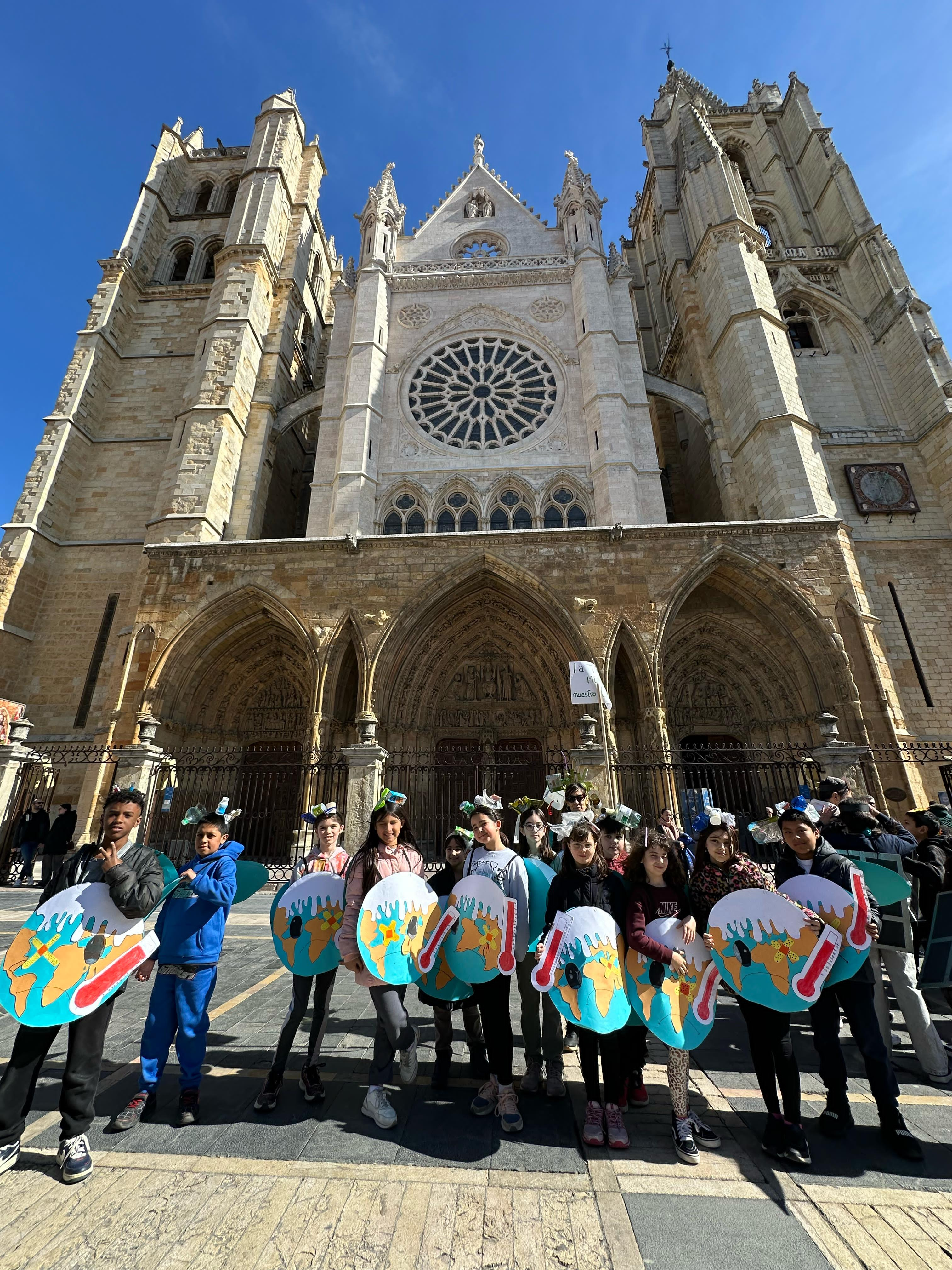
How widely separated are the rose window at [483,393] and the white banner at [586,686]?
854 centimetres

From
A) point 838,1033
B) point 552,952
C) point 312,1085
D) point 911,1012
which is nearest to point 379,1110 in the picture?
point 312,1085

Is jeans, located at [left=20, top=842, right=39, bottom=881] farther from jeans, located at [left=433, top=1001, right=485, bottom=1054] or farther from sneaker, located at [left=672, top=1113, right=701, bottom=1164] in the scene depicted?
sneaker, located at [left=672, top=1113, right=701, bottom=1164]

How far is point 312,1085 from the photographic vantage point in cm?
266

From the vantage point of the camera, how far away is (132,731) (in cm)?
1043

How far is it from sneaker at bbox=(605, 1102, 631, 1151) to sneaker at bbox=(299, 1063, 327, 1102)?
1.36 meters

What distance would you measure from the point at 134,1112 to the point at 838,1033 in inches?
127

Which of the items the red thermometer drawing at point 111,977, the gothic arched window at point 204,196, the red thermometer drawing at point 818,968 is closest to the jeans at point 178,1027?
the red thermometer drawing at point 111,977

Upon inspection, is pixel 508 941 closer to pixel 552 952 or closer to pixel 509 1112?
pixel 552 952

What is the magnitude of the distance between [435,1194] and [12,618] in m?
16.4

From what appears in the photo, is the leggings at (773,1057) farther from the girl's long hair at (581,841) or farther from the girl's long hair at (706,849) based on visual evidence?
the girl's long hair at (581,841)

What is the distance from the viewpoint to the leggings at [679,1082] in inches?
92.0

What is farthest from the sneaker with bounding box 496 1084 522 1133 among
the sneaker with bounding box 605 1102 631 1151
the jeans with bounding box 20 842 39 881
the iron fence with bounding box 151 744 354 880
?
the jeans with bounding box 20 842 39 881

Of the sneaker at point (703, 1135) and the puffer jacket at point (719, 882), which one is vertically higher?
the puffer jacket at point (719, 882)

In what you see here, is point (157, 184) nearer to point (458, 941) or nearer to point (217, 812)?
point (217, 812)
